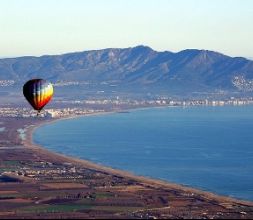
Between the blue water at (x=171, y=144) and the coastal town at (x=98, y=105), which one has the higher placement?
the coastal town at (x=98, y=105)

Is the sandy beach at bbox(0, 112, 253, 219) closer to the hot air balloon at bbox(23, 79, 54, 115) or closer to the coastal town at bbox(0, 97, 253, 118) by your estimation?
the hot air balloon at bbox(23, 79, 54, 115)

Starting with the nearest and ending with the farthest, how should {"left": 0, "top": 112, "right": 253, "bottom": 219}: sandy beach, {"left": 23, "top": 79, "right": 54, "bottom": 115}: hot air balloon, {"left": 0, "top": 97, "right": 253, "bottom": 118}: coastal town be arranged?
{"left": 23, "top": 79, "right": 54, "bottom": 115}: hot air balloon → {"left": 0, "top": 112, "right": 253, "bottom": 219}: sandy beach → {"left": 0, "top": 97, "right": 253, "bottom": 118}: coastal town

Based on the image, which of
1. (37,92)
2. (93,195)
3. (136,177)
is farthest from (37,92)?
(136,177)

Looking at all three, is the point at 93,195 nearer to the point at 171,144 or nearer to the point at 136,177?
the point at 136,177

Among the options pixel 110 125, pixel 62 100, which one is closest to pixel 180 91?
pixel 62 100

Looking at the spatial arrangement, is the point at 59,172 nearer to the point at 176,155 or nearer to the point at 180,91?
the point at 176,155

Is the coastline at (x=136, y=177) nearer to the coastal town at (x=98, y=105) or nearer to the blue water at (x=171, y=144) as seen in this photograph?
the blue water at (x=171, y=144)

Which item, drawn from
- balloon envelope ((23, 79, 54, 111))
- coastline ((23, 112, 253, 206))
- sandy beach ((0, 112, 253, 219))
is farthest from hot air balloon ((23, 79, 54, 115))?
coastline ((23, 112, 253, 206))

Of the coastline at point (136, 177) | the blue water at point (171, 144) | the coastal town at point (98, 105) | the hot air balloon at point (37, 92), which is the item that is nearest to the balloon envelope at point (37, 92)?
the hot air balloon at point (37, 92)
